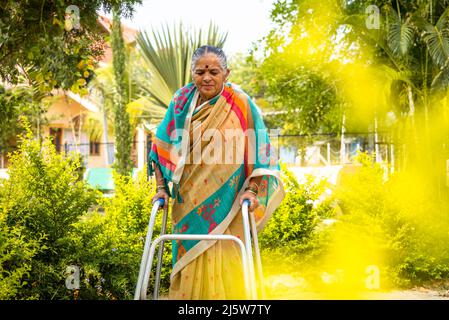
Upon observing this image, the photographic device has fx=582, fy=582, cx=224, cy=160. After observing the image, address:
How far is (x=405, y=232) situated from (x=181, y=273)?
401 cm

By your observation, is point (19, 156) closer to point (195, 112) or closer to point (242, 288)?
point (195, 112)

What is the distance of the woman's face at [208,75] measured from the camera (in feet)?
10.7

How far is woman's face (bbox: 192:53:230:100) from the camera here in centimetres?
327

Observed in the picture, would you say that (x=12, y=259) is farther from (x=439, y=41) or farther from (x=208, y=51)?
(x=439, y=41)

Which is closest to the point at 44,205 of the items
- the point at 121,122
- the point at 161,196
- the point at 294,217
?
the point at 161,196

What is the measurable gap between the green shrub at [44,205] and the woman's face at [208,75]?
1.86m

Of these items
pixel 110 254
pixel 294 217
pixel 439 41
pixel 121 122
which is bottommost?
pixel 110 254

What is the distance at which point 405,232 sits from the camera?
664 cm

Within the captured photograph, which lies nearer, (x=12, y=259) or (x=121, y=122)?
(x=12, y=259)

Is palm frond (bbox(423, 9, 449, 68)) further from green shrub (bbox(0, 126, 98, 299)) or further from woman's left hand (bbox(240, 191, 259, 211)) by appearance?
woman's left hand (bbox(240, 191, 259, 211))

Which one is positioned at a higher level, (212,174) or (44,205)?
(212,174)

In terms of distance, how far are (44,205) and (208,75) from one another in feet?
7.01

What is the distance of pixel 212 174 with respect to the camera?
3334 mm

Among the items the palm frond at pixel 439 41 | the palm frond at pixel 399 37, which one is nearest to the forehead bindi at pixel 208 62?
the palm frond at pixel 399 37
